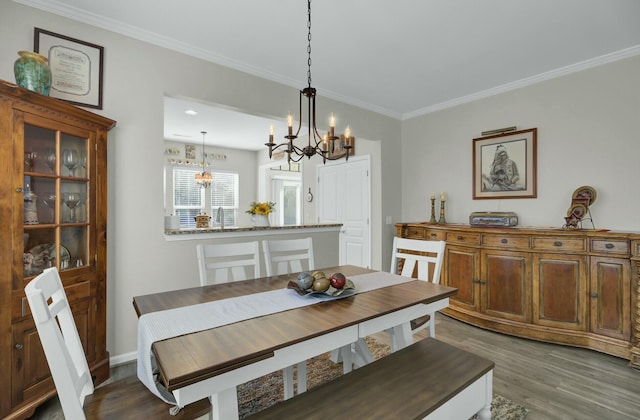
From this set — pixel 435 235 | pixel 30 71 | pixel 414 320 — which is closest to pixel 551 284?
pixel 435 235

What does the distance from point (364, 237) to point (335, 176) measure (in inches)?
49.3

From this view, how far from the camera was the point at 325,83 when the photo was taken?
3.55 meters

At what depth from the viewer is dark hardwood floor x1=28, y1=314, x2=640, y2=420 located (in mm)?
1936

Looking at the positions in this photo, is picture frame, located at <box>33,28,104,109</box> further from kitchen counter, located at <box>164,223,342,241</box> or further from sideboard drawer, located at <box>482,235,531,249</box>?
sideboard drawer, located at <box>482,235,531,249</box>

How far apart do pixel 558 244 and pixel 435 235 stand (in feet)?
3.89

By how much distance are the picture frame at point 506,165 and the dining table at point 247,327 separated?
7.55 feet

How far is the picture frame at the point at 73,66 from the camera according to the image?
218cm

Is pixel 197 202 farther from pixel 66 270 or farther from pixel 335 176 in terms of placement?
pixel 66 270

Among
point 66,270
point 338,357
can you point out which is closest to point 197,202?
point 66,270

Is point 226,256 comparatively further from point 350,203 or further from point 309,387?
point 350,203

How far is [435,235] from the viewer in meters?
3.71

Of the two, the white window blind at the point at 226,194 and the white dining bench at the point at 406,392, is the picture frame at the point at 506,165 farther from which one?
the white window blind at the point at 226,194

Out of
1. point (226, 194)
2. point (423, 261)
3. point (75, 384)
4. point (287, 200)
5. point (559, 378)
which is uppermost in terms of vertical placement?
point (226, 194)

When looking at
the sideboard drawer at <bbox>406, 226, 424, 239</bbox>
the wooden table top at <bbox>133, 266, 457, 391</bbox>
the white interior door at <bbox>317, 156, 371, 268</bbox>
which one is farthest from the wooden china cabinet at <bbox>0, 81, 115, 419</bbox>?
the sideboard drawer at <bbox>406, 226, 424, 239</bbox>
